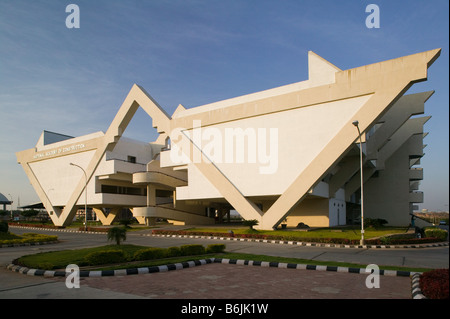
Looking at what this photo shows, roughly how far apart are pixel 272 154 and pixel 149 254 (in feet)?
56.7

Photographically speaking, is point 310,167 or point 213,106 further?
point 213,106

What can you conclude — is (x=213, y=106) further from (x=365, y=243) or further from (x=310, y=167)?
(x=365, y=243)

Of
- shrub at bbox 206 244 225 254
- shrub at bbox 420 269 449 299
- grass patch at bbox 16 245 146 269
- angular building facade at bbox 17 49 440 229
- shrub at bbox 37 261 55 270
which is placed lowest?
shrub at bbox 206 244 225 254

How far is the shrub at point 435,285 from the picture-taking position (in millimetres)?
6422

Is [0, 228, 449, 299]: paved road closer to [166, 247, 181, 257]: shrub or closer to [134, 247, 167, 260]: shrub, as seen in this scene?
[134, 247, 167, 260]: shrub

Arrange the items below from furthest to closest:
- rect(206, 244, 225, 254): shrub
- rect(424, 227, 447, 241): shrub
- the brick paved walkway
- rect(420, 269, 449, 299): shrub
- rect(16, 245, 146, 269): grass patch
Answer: rect(424, 227, 447, 241): shrub → rect(206, 244, 225, 254): shrub → rect(16, 245, 146, 269): grass patch → the brick paved walkway → rect(420, 269, 449, 299): shrub

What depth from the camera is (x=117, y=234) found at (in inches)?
588

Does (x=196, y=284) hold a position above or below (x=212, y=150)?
below

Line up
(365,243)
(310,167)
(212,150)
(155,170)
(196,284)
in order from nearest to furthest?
(196,284), (365,243), (310,167), (212,150), (155,170)

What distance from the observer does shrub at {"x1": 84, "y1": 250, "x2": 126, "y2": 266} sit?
38.9 ft

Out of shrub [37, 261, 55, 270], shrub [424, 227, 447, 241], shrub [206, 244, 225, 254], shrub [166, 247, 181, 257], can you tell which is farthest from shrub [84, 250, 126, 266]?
shrub [424, 227, 447, 241]

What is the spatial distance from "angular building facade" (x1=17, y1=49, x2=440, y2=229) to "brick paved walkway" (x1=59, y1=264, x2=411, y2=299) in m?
13.3

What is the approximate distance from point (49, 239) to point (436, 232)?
2647 centimetres
